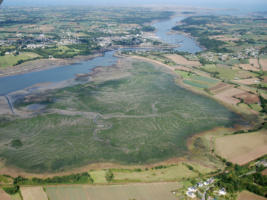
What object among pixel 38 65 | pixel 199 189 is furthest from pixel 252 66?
pixel 38 65

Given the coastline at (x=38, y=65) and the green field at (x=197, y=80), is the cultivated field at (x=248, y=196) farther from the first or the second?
the coastline at (x=38, y=65)

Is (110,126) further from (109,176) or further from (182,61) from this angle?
(182,61)

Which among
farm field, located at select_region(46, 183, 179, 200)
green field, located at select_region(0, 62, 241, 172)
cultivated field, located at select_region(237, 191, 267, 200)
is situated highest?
A: green field, located at select_region(0, 62, 241, 172)

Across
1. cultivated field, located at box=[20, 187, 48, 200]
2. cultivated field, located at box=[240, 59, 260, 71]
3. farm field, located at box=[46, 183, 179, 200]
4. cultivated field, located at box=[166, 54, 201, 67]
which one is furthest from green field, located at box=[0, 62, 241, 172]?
cultivated field, located at box=[240, 59, 260, 71]

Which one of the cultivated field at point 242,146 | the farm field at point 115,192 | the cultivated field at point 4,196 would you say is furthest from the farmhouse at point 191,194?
the cultivated field at point 4,196

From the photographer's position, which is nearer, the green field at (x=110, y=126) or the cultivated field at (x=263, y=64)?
the green field at (x=110, y=126)

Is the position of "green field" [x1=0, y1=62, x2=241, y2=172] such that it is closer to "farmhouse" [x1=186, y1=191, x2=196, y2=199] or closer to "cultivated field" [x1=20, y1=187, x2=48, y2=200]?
"cultivated field" [x1=20, y1=187, x2=48, y2=200]
